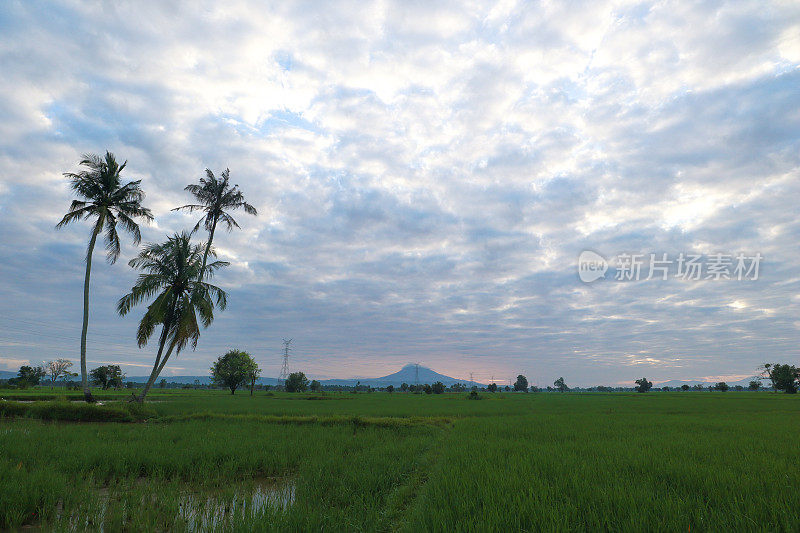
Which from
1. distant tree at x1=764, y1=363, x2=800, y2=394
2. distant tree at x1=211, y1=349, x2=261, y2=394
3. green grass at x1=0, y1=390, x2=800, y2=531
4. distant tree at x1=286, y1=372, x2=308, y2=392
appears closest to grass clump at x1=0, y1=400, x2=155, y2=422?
green grass at x1=0, y1=390, x2=800, y2=531

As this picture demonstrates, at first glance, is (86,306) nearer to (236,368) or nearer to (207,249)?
(207,249)

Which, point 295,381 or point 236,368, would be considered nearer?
point 236,368

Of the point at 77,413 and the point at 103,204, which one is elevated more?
the point at 103,204

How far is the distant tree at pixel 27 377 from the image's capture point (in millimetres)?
65069

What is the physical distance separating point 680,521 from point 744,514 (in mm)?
1033

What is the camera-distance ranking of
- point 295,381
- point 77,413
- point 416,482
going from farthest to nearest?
point 295,381
point 77,413
point 416,482

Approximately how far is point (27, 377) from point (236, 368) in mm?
56060

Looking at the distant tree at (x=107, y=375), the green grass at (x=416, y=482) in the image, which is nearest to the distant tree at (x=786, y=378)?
the green grass at (x=416, y=482)

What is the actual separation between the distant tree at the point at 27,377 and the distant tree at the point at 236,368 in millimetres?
36197

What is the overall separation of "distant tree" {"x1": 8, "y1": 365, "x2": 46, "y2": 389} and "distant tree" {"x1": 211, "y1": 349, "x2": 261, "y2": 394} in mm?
36197

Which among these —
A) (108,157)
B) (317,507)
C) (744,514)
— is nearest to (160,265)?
(108,157)

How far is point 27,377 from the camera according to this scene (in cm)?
7656

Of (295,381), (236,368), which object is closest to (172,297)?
(236,368)

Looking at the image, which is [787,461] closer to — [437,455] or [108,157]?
[437,455]
